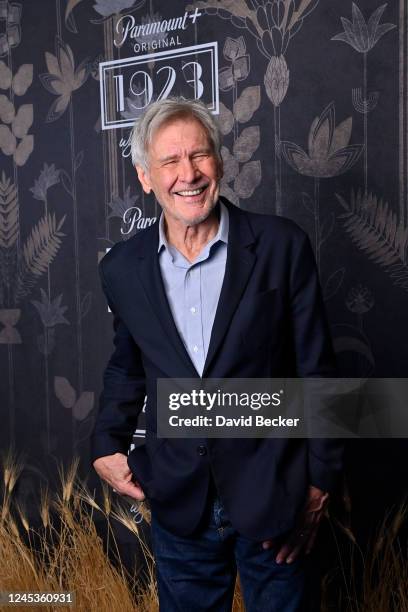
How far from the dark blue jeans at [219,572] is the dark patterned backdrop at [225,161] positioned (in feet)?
2.60

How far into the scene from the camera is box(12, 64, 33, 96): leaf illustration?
117 inches

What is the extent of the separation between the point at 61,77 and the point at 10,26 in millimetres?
351

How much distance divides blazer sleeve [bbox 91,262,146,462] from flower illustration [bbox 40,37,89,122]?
1.33 m

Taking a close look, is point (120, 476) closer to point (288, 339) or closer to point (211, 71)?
point (288, 339)

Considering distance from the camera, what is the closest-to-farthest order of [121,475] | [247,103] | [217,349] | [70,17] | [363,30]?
[217,349]
[121,475]
[363,30]
[247,103]
[70,17]

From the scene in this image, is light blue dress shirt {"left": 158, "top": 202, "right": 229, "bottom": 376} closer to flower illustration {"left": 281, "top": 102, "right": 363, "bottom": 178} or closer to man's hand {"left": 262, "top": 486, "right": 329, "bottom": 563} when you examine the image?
man's hand {"left": 262, "top": 486, "right": 329, "bottom": 563}

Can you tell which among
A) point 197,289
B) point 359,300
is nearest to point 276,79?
point 359,300

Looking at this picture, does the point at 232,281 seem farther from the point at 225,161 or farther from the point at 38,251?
the point at 38,251

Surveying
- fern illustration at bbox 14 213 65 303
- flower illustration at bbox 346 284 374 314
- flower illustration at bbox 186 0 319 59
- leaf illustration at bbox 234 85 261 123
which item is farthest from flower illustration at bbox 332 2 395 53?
fern illustration at bbox 14 213 65 303

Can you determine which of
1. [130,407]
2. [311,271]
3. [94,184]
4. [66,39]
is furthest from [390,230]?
[66,39]

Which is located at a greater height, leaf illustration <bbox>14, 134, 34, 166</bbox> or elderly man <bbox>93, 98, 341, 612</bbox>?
leaf illustration <bbox>14, 134, 34, 166</bbox>

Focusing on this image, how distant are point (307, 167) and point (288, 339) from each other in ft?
2.93

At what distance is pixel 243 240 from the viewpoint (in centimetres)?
160

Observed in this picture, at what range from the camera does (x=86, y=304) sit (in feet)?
9.66
